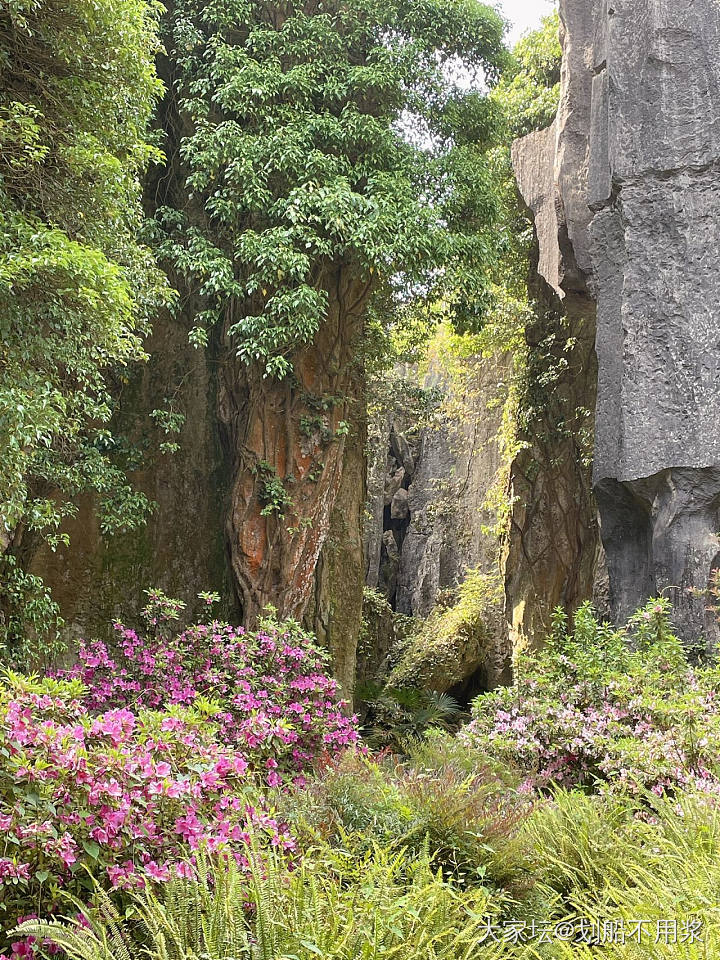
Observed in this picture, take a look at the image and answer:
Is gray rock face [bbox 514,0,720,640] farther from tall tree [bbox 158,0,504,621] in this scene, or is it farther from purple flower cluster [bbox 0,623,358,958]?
purple flower cluster [bbox 0,623,358,958]

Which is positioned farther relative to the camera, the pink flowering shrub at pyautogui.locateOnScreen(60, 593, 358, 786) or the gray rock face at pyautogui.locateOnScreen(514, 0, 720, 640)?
the gray rock face at pyautogui.locateOnScreen(514, 0, 720, 640)

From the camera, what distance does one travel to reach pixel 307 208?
23.7 feet

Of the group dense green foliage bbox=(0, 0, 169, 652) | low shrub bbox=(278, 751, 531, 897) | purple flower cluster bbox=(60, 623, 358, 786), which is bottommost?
low shrub bbox=(278, 751, 531, 897)

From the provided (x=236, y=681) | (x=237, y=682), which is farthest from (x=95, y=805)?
(x=236, y=681)

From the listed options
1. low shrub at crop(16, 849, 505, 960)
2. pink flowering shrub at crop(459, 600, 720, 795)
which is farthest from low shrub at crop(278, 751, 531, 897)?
pink flowering shrub at crop(459, 600, 720, 795)

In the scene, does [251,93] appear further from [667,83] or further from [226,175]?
[667,83]

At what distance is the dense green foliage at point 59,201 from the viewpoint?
4605 mm

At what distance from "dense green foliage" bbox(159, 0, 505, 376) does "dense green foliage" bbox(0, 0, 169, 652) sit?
170cm

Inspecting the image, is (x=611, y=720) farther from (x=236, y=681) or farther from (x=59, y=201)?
(x=59, y=201)

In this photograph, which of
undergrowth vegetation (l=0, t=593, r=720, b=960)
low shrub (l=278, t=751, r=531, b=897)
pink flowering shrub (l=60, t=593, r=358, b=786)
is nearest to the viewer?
undergrowth vegetation (l=0, t=593, r=720, b=960)

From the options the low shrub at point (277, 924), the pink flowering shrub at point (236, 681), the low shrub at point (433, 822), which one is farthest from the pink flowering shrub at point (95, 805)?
the pink flowering shrub at point (236, 681)

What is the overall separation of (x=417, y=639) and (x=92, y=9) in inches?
407

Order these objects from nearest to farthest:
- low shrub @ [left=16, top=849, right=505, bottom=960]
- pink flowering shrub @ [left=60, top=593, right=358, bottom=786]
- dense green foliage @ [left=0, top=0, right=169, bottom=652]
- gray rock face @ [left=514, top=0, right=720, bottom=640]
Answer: low shrub @ [left=16, top=849, right=505, bottom=960] → dense green foliage @ [left=0, top=0, right=169, bottom=652] → pink flowering shrub @ [left=60, top=593, right=358, bottom=786] → gray rock face @ [left=514, top=0, right=720, bottom=640]

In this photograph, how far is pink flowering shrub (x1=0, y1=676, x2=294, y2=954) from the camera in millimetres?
2484
